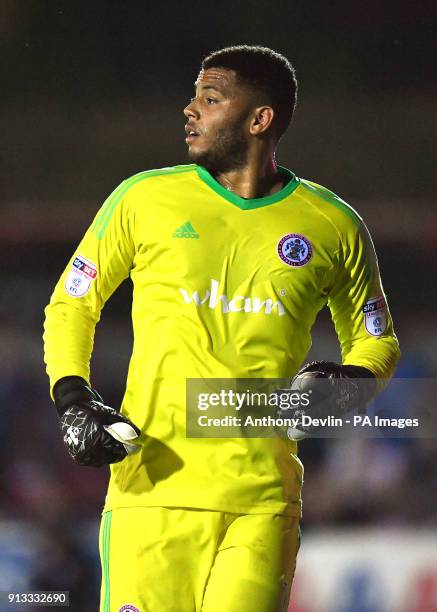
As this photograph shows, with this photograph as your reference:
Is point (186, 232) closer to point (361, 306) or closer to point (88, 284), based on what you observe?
point (88, 284)

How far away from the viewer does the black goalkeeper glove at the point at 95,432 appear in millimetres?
2322

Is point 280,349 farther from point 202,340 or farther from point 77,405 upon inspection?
point 77,405

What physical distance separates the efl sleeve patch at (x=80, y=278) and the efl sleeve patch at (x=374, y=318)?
0.64m

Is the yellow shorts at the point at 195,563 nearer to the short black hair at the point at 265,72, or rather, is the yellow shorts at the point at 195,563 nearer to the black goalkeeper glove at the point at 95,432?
the black goalkeeper glove at the point at 95,432

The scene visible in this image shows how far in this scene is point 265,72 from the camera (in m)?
2.79

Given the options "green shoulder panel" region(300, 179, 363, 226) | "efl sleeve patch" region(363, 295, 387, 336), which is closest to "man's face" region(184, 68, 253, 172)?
"green shoulder panel" region(300, 179, 363, 226)

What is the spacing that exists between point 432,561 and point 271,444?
77.1 inches

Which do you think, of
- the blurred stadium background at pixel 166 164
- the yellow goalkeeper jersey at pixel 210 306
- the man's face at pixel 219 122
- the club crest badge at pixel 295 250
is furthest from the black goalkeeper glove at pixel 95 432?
the blurred stadium background at pixel 166 164

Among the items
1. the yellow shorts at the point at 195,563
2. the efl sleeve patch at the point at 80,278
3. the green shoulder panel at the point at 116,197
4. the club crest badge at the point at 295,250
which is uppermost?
the green shoulder panel at the point at 116,197

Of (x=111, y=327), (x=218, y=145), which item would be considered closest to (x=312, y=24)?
(x=111, y=327)

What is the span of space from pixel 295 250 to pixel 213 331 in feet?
0.93

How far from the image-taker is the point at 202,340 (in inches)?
97.5

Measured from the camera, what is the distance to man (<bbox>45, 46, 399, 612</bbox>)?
2.37m

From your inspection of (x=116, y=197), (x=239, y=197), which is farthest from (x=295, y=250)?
(x=116, y=197)
